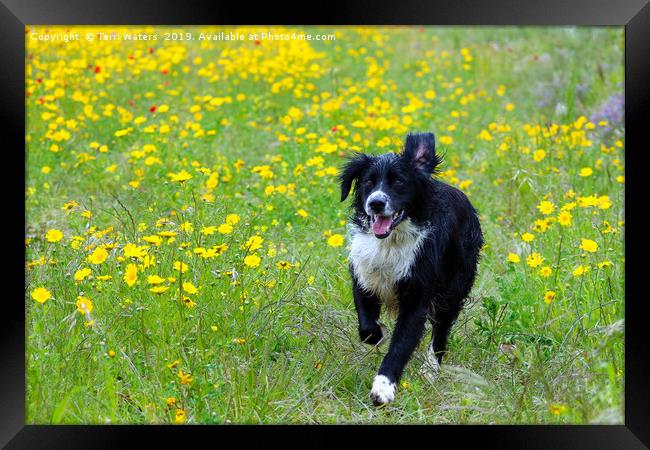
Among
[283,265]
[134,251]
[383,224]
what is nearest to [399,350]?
[383,224]

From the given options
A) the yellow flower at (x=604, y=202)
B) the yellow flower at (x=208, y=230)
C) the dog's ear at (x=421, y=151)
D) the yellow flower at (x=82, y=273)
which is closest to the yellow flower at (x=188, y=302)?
the yellow flower at (x=208, y=230)

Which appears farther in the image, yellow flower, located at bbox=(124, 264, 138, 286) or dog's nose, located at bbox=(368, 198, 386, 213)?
dog's nose, located at bbox=(368, 198, 386, 213)

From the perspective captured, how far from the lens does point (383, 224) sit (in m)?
4.73

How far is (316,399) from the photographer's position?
4.54 metres

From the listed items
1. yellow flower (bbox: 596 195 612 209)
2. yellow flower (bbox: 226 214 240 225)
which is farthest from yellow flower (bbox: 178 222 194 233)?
yellow flower (bbox: 596 195 612 209)

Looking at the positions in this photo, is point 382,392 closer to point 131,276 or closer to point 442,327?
point 442,327

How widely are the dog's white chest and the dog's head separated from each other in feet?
0.32

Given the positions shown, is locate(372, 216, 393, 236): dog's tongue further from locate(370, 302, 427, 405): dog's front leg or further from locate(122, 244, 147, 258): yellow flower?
locate(122, 244, 147, 258): yellow flower

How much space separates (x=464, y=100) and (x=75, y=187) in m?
3.84

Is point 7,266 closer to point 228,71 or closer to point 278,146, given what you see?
point 278,146

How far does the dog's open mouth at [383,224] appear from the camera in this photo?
15.4 ft

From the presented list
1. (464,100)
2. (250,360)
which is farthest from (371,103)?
(250,360)

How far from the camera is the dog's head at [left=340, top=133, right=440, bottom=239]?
185 inches
